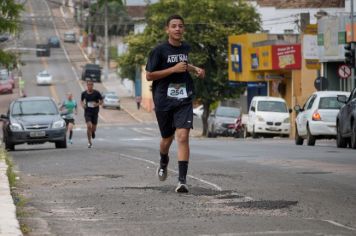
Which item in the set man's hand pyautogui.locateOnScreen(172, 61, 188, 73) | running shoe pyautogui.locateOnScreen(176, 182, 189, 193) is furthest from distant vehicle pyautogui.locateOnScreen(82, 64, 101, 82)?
running shoe pyautogui.locateOnScreen(176, 182, 189, 193)

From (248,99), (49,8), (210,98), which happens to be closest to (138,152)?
(210,98)

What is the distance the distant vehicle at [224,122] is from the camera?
168ft

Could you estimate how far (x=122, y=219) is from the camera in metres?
10.7

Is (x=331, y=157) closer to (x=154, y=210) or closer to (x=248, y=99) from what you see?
(x=154, y=210)

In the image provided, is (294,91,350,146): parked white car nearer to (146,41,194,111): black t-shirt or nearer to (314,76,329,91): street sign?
(314,76,329,91): street sign

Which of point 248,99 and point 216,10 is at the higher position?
point 216,10

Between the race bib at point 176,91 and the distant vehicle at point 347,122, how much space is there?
43.8 feet

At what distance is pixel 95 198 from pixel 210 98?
54.7 m

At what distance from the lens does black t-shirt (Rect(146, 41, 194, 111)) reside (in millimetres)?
13453

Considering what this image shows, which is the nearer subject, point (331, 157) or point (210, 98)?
point (331, 157)

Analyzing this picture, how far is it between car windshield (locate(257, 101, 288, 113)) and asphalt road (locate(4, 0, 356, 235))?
24.7 meters

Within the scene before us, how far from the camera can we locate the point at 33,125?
2941 centimetres

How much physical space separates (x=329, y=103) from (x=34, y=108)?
8776mm

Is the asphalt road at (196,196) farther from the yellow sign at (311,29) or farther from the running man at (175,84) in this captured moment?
the yellow sign at (311,29)
